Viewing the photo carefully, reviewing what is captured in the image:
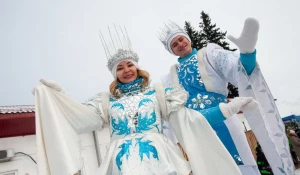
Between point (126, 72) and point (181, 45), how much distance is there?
853 millimetres

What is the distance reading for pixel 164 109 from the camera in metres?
2.31

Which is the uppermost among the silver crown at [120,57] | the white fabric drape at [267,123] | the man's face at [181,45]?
the man's face at [181,45]

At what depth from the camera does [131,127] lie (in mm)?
2154

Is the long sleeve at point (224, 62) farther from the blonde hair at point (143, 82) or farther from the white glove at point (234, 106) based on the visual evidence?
the blonde hair at point (143, 82)

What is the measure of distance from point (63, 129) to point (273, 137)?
6.07 ft

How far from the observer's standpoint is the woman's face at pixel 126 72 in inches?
97.1

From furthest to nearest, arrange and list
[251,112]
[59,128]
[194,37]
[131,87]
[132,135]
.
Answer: [194,37] → [131,87] → [251,112] → [132,135] → [59,128]

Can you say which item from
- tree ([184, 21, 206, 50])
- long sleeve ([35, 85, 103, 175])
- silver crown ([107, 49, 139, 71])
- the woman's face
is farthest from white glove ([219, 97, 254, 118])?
tree ([184, 21, 206, 50])

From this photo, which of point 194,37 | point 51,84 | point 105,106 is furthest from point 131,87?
point 194,37

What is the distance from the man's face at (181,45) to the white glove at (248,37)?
0.72m

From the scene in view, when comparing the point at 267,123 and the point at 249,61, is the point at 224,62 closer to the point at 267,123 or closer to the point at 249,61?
the point at 249,61

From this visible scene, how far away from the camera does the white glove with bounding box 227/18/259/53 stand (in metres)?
2.15

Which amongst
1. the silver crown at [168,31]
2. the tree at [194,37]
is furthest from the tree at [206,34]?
the silver crown at [168,31]

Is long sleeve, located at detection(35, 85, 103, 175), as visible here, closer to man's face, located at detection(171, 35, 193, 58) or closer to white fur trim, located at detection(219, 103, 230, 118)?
white fur trim, located at detection(219, 103, 230, 118)
